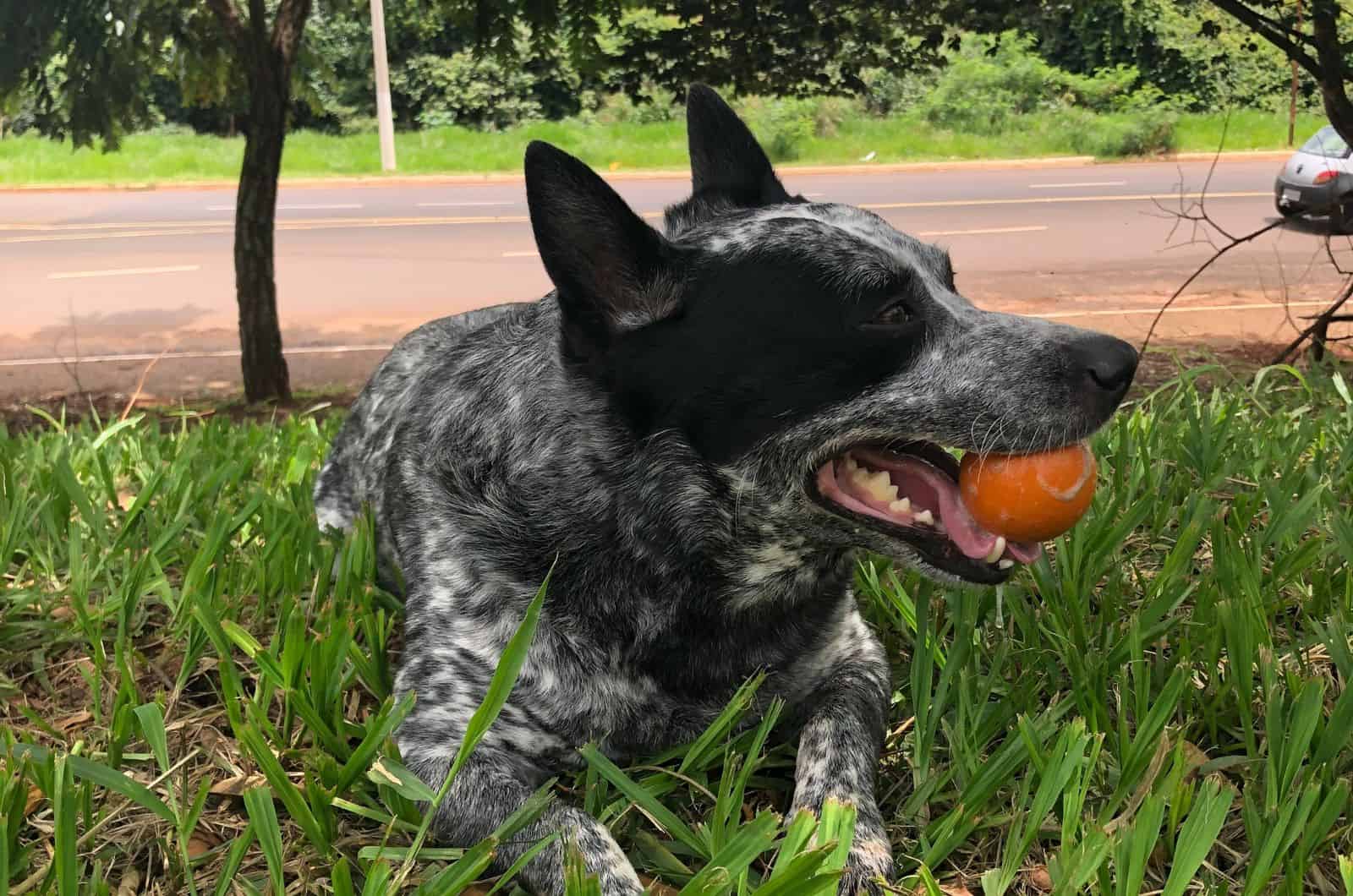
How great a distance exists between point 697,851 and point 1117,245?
15328mm

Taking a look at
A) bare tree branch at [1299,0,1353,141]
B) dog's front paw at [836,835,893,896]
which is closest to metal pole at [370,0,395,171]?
bare tree branch at [1299,0,1353,141]

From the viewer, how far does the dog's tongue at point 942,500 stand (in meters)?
2.23

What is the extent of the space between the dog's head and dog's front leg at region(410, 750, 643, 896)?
0.65 m

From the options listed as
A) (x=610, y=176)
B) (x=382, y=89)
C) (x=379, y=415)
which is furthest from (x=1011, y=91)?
(x=379, y=415)

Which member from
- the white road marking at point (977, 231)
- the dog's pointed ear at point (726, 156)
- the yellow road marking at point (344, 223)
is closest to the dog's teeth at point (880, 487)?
the dog's pointed ear at point (726, 156)

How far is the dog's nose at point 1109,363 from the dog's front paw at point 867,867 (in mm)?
888

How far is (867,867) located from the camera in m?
1.99

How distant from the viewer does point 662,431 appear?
7.61 ft

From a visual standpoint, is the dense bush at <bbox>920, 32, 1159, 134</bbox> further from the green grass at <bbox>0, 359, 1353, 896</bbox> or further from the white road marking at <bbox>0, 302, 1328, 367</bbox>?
the green grass at <bbox>0, 359, 1353, 896</bbox>

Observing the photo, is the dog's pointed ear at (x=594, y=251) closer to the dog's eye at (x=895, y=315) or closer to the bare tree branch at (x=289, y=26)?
the dog's eye at (x=895, y=315)

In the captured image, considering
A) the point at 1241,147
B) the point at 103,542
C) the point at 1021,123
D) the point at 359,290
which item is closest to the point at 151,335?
the point at 359,290

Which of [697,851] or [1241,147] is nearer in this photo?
[697,851]

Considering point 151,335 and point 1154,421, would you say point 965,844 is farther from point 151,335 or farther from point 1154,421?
point 151,335

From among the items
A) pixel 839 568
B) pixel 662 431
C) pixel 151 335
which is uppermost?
pixel 662 431
